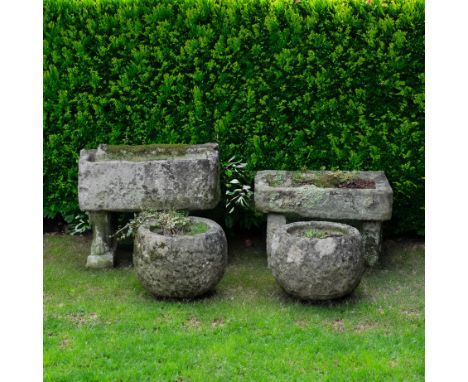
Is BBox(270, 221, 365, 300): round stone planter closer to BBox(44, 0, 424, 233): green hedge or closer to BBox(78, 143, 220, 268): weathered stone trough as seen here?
BBox(78, 143, 220, 268): weathered stone trough

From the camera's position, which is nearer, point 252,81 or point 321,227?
point 321,227

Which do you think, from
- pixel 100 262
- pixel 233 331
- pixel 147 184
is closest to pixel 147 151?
pixel 147 184

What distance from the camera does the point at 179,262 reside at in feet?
18.1

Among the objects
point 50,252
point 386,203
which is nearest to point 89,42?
point 50,252

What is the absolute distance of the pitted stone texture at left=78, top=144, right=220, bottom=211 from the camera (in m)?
6.35

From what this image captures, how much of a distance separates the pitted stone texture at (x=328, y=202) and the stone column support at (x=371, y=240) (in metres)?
0.13

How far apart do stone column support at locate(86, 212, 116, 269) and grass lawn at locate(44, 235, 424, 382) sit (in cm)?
12

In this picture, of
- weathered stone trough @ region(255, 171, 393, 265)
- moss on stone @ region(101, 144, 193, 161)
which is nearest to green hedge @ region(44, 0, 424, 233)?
moss on stone @ region(101, 144, 193, 161)

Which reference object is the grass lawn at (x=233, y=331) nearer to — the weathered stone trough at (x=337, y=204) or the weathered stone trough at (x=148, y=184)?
the weathered stone trough at (x=337, y=204)

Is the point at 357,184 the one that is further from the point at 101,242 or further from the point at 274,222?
the point at 101,242

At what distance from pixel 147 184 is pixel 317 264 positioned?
182 centimetres

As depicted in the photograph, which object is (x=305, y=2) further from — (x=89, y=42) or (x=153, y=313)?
(x=153, y=313)

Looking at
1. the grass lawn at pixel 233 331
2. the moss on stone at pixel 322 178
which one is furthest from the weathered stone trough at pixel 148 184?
the moss on stone at pixel 322 178

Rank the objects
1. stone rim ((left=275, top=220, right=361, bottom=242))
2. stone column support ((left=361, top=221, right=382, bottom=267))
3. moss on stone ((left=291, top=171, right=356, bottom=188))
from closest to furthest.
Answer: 1. stone rim ((left=275, top=220, right=361, bottom=242))
2. stone column support ((left=361, top=221, right=382, bottom=267))
3. moss on stone ((left=291, top=171, right=356, bottom=188))
